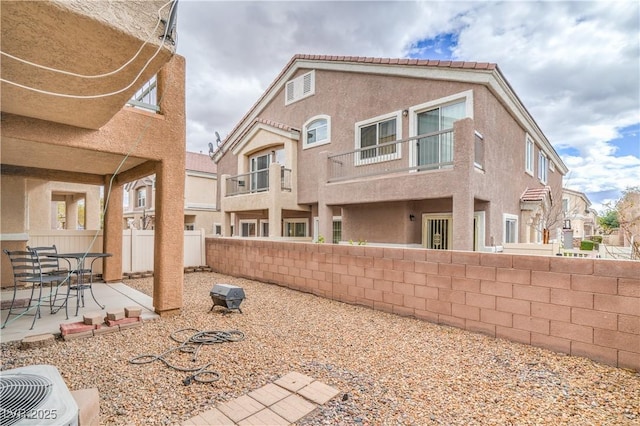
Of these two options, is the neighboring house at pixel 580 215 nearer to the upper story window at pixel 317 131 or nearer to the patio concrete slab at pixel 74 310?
the upper story window at pixel 317 131

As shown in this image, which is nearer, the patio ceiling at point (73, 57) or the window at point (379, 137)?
the patio ceiling at point (73, 57)

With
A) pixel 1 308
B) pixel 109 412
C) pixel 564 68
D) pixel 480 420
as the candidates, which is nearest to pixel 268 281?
pixel 1 308

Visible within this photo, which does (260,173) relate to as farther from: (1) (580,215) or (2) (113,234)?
(1) (580,215)

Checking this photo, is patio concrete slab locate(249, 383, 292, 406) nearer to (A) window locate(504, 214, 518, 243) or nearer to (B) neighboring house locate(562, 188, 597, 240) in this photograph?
(A) window locate(504, 214, 518, 243)

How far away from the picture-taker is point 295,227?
640 inches

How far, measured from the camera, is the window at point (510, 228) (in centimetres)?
1082

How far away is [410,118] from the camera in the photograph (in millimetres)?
10195

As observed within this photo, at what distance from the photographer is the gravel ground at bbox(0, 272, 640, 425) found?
287cm

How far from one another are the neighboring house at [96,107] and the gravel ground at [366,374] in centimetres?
196

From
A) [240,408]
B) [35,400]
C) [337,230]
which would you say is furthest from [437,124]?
[35,400]

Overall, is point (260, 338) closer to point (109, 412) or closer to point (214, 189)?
point (109, 412)

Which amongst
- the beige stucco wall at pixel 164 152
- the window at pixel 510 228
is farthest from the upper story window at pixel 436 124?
the beige stucco wall at pixel 164 152

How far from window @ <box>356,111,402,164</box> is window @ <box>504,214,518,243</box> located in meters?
4.68

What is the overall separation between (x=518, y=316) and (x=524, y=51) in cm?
1036
